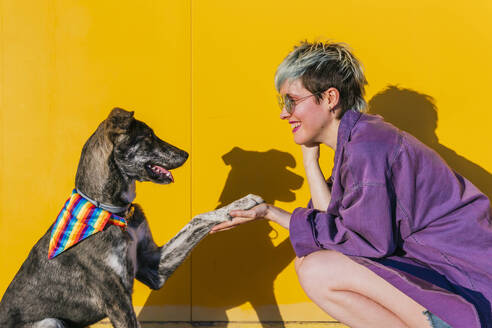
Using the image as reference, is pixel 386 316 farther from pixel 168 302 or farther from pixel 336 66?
pixel 168 302

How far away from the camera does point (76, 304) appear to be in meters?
2.44

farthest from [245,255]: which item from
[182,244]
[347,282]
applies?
[347,282]

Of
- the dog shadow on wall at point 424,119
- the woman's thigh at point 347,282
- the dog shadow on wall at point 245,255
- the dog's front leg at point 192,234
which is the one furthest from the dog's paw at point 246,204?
the dog shadow on wall at point 424,119

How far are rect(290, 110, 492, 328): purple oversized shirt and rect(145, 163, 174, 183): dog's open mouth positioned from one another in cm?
93

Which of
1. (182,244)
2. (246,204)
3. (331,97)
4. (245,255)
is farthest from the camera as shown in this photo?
(245,255)

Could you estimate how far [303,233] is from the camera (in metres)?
2.13

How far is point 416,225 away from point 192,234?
3.68 feet

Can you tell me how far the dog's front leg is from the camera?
2.53 meters

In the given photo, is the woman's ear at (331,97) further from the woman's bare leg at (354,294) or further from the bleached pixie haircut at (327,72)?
the woman's bare leg at (354,294)

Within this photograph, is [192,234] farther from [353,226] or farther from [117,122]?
[353,226]

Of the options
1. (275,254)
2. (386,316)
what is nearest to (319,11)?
(275,254)

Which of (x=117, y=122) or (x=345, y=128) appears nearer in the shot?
(x=345, y=128)

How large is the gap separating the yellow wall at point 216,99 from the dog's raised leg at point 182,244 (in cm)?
42

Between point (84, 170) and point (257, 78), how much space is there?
3.70 ft
